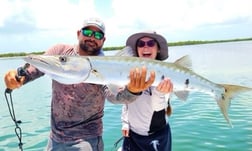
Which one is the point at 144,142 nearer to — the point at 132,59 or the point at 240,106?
the point at 132,59

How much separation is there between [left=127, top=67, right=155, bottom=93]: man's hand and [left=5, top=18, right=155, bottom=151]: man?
18 centimetres

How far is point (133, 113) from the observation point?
356 centimetres

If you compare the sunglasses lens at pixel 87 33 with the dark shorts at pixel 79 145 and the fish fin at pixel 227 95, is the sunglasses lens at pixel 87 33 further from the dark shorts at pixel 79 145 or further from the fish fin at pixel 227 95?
the fish fin at pixel 227 95

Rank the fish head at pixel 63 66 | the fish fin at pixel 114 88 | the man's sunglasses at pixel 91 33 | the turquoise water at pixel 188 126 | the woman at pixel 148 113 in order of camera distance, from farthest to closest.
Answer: the turquoise water at pixel 188 126 < the woman at pixel 148 113 < the man's sunglasses at pixel 91 33 < the fish fin at pixel 114 88 < the fish head at pixel 63 66

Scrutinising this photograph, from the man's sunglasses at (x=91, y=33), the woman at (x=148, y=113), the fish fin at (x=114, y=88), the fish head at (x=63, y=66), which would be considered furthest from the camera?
the woman at (x=148, y=113)

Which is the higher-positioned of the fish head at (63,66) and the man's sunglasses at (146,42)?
the man's sunglasses at (146,42)

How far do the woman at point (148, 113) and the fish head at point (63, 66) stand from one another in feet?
3.01

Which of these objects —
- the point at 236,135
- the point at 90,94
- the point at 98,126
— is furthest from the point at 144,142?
the point at 236,135

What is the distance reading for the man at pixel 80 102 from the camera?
10.5 ft

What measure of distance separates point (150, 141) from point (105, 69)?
1.15 meters

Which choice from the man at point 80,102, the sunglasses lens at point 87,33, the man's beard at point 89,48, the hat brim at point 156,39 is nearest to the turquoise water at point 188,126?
the hat brim at point 156,39

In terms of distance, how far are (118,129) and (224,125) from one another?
2.68 meters

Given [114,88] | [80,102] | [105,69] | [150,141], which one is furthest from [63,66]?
[150,141]

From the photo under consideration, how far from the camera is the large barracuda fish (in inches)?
106
